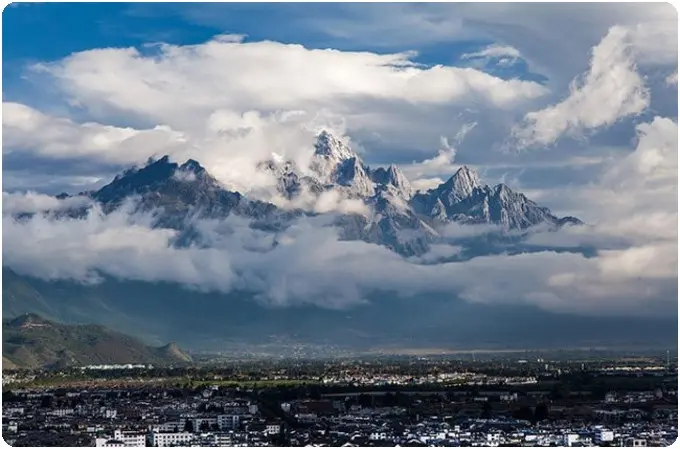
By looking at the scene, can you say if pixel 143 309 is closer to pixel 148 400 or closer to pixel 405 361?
pixel 405 361

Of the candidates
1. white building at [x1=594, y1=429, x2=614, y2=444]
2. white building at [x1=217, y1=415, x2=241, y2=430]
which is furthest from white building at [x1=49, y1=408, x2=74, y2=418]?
white building at [x1=594, y1=429, x2=614, y2=444]

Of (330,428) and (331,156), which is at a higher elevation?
(331,156)

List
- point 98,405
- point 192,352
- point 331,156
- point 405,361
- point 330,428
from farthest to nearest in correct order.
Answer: point 331,156
point 192,352
point 405,361
point 98,405
point 330,428

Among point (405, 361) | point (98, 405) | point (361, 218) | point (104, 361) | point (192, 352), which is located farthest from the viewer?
point (361, 218)

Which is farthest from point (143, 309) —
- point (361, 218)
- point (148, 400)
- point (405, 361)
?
point (148, 400)

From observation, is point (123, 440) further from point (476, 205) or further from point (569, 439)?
point (476, 205)

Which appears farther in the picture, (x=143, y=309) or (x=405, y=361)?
(x=143, y=309)

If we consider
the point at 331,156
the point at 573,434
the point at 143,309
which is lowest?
the point at 573,434

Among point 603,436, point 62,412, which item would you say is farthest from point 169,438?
point 603,436
